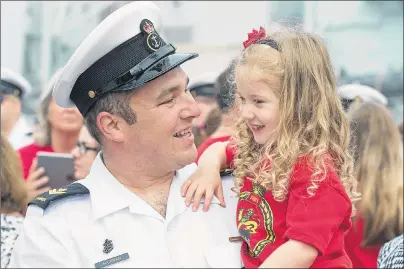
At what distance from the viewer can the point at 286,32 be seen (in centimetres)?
232

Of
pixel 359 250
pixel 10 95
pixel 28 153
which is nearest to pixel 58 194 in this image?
pixel 359 250

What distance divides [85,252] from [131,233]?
6.3 inches

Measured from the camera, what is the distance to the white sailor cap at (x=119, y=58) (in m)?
2.40

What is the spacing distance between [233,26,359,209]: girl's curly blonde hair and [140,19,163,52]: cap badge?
35cm

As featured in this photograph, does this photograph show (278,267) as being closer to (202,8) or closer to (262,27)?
(262,27)

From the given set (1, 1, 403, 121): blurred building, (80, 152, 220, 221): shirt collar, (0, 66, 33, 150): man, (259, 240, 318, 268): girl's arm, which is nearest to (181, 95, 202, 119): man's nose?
(80, 152, 220, 221): shirt collar

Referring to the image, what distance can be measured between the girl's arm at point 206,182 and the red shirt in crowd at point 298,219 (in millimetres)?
131

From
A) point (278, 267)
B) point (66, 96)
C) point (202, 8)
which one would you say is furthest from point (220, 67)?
point (278, 267)

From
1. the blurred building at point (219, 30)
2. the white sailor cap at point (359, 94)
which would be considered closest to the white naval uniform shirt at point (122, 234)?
the white sailor cap at point (359, 94)

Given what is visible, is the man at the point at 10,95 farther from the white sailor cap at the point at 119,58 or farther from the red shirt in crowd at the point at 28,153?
the white sailor cap at the point at 119,58

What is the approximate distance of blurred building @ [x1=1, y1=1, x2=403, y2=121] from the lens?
6.15 m

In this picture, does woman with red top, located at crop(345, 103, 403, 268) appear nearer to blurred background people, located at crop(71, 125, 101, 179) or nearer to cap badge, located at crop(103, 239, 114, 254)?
blurred background people, located at crop(71, 125, 101, 179)

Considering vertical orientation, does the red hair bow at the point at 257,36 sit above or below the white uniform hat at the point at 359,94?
above

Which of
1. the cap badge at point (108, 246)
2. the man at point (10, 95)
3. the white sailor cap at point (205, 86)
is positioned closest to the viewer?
the cap badge at point (108, 246)
